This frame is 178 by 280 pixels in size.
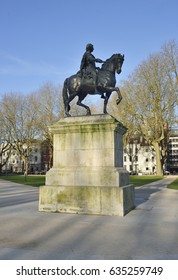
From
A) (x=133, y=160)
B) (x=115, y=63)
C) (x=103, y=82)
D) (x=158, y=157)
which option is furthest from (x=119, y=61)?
(x=133, y=160)

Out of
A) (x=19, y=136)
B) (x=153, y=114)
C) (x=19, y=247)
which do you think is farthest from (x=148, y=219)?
(x=19, y=136)

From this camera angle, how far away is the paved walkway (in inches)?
185

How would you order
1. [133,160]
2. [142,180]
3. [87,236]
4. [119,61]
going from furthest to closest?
→ 1. [133,160]
2. [142,180]
3. [119,61]
4. [87,236]

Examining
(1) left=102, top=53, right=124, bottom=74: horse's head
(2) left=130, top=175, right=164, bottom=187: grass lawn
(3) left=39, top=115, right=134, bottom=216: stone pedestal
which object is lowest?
(2) left=130, top=175, right=164, bottom=187: grass lawn

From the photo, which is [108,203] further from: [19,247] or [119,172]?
[19,247]

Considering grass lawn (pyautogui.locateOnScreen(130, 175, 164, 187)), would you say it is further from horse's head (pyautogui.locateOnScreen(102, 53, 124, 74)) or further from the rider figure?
the rider figure

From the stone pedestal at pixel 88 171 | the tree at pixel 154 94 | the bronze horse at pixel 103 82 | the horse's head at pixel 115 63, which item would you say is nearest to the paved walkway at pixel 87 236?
the stone pedestal at pixel 88 171

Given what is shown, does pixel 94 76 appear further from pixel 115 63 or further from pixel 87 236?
pixel 87 236

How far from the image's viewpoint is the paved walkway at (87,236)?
4695mm

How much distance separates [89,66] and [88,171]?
393 cm

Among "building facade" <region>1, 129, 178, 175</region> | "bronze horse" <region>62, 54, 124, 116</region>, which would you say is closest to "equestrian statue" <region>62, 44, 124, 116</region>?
"bronze horse" <region>62, 54, 124, 116</region>

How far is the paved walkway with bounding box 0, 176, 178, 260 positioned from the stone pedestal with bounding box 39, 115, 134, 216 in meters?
0.48

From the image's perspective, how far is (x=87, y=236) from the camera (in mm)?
5852

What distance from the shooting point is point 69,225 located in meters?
6.89
